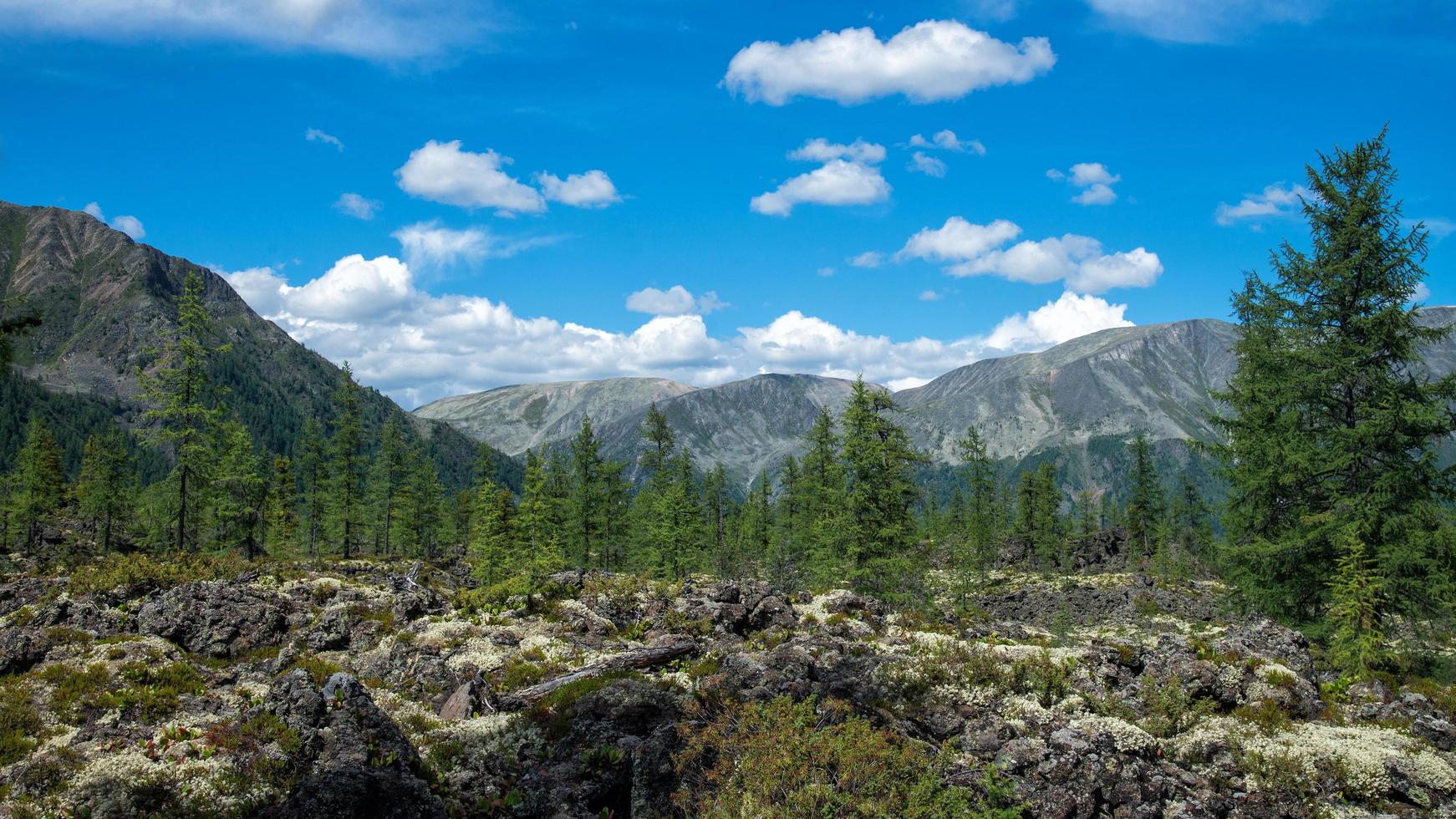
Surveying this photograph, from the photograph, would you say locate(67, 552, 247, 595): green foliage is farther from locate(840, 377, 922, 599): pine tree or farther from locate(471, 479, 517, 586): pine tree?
locate(840, 377, 922, 599): pine tree

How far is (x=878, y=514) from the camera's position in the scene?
29359mm

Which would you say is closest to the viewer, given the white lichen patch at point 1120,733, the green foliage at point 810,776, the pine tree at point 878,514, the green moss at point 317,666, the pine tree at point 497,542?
the green foliage at point 810,776

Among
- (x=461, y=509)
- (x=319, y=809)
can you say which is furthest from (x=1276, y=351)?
(x=461, y=509)

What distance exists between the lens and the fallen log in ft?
45.7

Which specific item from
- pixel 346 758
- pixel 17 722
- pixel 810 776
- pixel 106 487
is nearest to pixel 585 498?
pixel 17 722

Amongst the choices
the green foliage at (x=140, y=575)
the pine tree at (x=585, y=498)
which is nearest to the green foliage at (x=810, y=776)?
the green foliage at (x=140, y=575)

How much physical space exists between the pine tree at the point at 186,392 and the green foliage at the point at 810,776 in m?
34.2

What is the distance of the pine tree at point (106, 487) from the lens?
55688mm

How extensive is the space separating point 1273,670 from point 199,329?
43.9m

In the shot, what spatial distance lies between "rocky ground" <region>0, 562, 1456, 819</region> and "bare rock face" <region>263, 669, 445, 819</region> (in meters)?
0.03

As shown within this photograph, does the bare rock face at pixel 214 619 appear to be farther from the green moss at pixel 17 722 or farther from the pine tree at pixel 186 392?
the pine tree at pixel 186 392

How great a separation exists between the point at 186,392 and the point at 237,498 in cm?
1755

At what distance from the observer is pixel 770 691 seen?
507 inches

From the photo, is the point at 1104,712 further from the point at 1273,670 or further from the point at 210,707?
the point at 210,707
